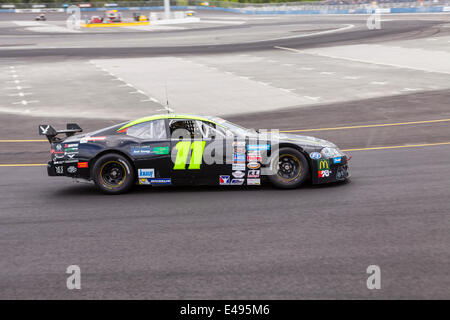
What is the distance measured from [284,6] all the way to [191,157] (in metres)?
75.5

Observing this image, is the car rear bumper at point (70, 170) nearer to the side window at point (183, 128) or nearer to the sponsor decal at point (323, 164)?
the side window at point (183, 128)

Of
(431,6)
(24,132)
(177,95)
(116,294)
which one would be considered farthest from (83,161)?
(431,6)

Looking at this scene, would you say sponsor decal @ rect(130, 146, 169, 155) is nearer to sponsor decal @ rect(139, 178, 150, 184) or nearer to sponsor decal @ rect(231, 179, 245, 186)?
sponsor decal @ rect(139, 178, 150, 184)

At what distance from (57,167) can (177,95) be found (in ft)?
36.6

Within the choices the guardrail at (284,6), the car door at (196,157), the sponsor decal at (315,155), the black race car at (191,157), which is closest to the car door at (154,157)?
the black race car at (191,157)

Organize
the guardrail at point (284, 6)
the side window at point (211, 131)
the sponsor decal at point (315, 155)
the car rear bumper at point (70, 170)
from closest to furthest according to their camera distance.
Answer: the sponsor decal at point (315, 155) < the side window at point (211, 131) < the car rear bumper at point (70, 170) < the guardrail at point (284, 6)

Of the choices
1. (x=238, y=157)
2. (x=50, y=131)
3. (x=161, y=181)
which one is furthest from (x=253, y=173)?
(x=50, y=131)

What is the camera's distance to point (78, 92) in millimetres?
21906

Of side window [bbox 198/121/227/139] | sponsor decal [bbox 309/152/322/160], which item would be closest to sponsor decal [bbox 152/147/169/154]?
side window [bbox 198/121/227/139]

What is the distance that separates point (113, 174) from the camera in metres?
9.60

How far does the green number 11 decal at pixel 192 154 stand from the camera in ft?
30.6

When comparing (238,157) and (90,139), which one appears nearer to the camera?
(238,157)

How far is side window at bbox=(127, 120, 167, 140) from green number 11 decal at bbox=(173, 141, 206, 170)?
0.39 meters

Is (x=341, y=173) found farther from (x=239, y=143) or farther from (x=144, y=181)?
(x=144, y=181)
